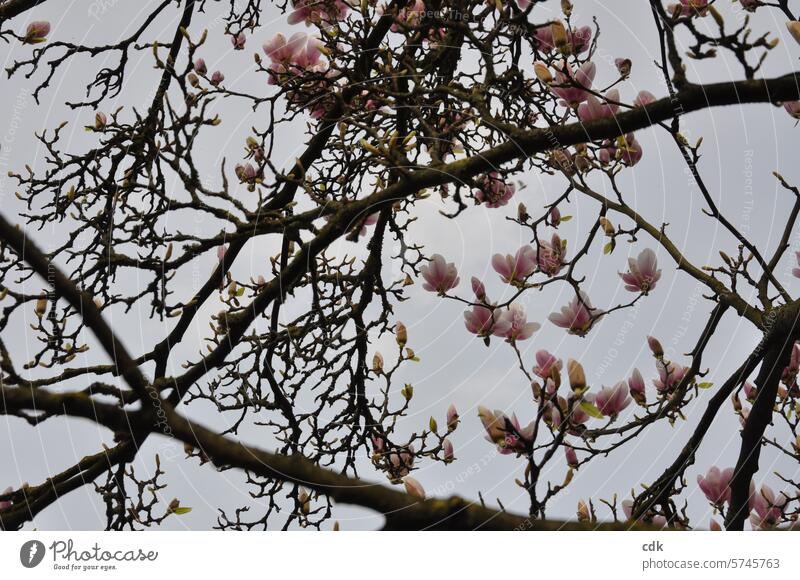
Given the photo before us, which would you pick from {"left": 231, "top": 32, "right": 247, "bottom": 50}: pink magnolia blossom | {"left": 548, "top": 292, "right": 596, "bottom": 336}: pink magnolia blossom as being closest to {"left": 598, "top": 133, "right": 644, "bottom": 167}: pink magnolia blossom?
{"left": 548, "top": 292, "right": 596, "bottom": 336}: pink magnolia blossom

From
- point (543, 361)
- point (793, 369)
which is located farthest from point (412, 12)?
point (793, 369)

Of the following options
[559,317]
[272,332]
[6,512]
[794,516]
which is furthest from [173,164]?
[794,516]

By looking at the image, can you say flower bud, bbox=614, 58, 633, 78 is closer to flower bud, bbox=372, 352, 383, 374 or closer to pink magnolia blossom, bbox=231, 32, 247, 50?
flower bud, bbox=372, 352, 383, 374

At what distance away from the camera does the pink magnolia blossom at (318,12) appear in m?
1.95

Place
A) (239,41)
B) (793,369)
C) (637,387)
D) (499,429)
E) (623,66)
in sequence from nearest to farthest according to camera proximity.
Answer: (499,429) < (637,387) < (623,66) < (793,369) < (239,41)

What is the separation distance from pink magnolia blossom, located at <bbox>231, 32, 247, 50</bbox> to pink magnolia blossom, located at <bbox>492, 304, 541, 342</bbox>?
54.1 inches

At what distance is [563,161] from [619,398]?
2.22 feet

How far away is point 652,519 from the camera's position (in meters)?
1.55

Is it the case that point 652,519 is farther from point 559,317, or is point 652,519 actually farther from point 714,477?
point 559,317

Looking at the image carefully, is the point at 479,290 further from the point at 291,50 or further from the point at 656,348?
the point at 291,50

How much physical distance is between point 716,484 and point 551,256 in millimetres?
659

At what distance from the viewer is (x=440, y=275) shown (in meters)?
1.64

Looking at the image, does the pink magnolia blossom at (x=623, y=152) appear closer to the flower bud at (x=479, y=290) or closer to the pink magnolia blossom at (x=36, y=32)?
the flower bud at (x=479, y=290)
